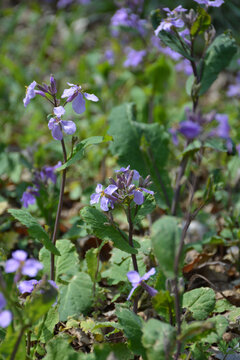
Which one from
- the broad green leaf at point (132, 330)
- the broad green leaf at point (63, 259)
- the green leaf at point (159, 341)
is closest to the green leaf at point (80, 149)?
the broad green leaf at point (63, 259)

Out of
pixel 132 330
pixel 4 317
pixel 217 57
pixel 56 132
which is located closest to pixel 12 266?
pixel 4 317

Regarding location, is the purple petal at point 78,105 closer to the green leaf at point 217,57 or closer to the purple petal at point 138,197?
the purple petal at point 138,197

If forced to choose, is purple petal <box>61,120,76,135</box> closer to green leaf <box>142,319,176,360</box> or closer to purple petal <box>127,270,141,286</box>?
purple petal <box>127,270,141,286</box>

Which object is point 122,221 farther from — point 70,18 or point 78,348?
point 70,18

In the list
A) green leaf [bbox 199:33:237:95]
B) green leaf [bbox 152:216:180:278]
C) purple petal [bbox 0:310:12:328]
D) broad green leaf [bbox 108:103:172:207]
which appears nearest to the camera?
purple petal [bbox 0:310:12:328]

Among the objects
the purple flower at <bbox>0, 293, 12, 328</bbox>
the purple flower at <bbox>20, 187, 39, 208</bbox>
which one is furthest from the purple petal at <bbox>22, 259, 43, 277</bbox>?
the purple flower at <bbox>20, 187, 39, 208</bbox>

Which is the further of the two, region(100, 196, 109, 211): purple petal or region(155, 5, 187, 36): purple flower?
region(155, 5, 187, 36): purple flower

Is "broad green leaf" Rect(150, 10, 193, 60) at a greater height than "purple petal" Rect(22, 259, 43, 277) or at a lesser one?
greater
